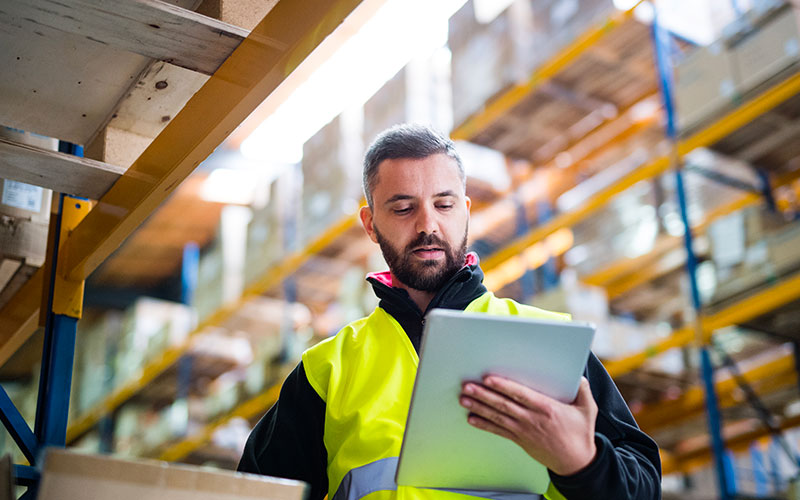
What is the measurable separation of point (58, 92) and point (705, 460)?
9759mm

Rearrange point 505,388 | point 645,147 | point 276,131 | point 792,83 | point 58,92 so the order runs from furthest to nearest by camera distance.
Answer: point 276,131 < point 645,147 < point 792,83 < point 58,92 < point 505,388

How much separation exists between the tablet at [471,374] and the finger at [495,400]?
0.02 meters

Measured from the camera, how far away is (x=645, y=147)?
8828 millimetres

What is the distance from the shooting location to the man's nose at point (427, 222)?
193 cm

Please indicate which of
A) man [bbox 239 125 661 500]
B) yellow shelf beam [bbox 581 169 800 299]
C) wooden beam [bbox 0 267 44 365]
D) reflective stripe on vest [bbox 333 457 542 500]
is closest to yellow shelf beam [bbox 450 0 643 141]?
yellow shelf beam [bbox 581 169 800 299]

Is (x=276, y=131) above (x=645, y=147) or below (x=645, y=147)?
above

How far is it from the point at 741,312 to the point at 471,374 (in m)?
4.96

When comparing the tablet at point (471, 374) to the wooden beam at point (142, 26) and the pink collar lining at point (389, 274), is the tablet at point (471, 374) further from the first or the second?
the wooden beam at point (142, 26)

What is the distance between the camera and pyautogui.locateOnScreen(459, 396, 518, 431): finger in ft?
4.61

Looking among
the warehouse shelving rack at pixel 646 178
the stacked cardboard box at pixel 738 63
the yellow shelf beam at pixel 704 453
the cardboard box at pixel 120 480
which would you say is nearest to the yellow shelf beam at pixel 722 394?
the warehouse shelving rack at pixel 646 178

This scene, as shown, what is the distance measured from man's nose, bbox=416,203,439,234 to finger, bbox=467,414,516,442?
59cm

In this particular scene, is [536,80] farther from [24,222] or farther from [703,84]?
[24,222]

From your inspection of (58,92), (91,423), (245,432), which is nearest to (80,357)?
(91,423)

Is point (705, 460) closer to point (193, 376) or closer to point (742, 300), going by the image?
point (742, 300)
